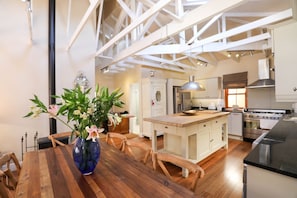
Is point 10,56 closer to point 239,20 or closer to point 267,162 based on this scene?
point 267,162

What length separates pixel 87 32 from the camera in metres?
3.99

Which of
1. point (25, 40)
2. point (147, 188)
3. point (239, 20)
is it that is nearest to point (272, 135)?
point (147, 188)

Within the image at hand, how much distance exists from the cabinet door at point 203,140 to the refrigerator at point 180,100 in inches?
97.5

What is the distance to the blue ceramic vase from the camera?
1.21 m

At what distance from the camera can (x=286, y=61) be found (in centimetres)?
184

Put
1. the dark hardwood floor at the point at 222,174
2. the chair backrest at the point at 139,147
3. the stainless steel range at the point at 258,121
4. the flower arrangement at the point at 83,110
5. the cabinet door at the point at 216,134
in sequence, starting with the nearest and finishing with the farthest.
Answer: the flower arrangement at the point at 83,110
the chair backrest at the point at 139,147
the dark hardwood floor at the point at 222,174
the cabinet door at the point at 216,134
the stainless steel range at the point at 258,121

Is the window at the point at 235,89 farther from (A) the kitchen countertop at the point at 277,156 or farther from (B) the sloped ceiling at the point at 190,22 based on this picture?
(A) the kitchen countertop at the point at 277,156

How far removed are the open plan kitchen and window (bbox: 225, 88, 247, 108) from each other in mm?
35

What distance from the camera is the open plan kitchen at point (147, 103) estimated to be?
116 centimetres

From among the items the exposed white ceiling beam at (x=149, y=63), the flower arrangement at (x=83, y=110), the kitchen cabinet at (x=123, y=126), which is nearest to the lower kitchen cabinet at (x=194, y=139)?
the flower arrangement at (x=83, y=110)

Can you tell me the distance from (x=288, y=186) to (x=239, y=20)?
387 centimetres

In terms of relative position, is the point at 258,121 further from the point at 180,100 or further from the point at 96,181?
the point at 96,181

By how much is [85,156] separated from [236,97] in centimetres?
562

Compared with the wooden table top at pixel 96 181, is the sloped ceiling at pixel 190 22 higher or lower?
higher
